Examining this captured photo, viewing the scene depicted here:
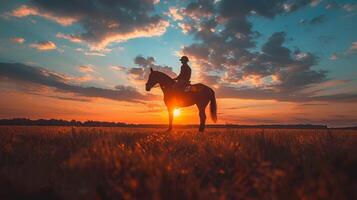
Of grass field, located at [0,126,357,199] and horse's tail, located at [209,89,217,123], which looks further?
horse's tail, located at [209,89,217,123]

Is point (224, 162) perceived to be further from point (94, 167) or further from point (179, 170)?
point (94, 167)

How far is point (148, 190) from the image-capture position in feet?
12.1

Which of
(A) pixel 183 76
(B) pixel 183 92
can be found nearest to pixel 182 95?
(B) pixel 183 92

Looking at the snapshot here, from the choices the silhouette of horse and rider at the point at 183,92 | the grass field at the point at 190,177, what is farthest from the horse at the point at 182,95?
the grass field at the point at 190,177

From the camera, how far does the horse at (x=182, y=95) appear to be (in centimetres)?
2012

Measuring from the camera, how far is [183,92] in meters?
19.9

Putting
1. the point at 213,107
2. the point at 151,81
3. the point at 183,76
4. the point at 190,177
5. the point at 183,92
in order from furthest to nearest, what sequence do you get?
the point at 213,107 < the point at 151,81 < the point at 183,92 < the point at 183,76 < the point at 190,177

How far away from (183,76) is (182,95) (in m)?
1.34

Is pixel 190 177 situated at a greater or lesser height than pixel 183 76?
lesser

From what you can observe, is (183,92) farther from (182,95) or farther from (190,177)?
(190,177)

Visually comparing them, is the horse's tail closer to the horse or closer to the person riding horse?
the horse

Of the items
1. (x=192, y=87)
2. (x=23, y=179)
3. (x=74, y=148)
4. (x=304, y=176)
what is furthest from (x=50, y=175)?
(x=192, y=87)

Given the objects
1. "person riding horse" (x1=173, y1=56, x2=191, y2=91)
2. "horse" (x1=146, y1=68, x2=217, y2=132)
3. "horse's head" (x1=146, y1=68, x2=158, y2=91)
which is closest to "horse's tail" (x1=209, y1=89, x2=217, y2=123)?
"horse" (x1=146, y1=68, x2=217, y2=132)

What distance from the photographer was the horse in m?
20.1
